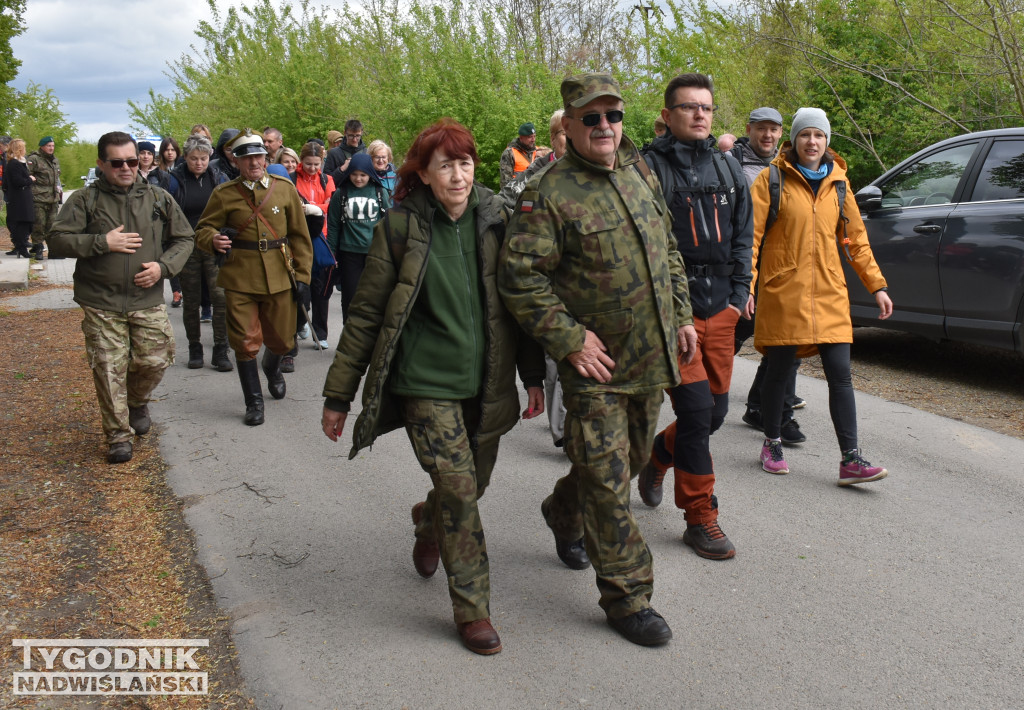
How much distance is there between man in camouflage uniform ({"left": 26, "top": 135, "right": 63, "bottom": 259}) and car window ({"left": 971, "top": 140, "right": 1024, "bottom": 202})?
54.6ft

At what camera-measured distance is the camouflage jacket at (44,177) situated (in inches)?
739

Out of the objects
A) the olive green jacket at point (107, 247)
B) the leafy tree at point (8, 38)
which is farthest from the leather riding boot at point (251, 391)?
the leafy tree at point (8, 38)

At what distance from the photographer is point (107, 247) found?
19.1 ft

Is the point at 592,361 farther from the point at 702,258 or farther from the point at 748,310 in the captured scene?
the point at 748,310

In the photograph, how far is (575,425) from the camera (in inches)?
146

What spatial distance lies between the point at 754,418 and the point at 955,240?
7.35 feet

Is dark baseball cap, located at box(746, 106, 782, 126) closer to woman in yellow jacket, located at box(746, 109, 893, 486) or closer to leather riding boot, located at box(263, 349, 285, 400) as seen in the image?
woman in yellow jacket, located at box(746, 109, 893, 486)

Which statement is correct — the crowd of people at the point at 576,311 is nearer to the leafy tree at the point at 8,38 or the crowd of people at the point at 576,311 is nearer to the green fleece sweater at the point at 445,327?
the green fleece sweater at the point at 445,327

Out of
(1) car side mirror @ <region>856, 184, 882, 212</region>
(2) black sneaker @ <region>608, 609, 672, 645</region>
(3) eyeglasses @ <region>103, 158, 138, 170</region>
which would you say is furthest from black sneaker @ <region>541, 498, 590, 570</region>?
(1) car side mirror @ <region>856, 184, 882, 212</region>

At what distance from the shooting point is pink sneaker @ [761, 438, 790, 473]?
5.59 metres

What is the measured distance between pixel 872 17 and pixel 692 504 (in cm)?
1029

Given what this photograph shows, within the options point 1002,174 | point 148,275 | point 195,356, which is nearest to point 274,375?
point 195,356


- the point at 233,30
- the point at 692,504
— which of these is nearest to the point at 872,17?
the point at 692,504

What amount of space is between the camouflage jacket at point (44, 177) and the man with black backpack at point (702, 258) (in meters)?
17.3
